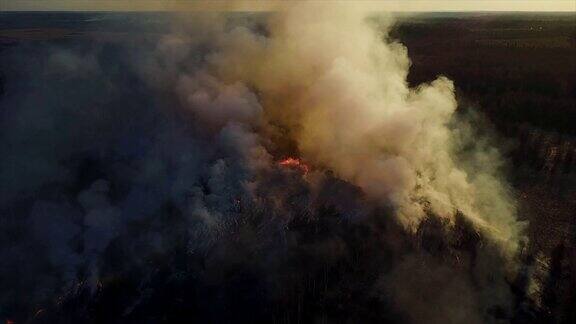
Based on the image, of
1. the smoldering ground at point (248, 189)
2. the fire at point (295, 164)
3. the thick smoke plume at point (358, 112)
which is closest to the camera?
the smoldering ground at point (248, 189)

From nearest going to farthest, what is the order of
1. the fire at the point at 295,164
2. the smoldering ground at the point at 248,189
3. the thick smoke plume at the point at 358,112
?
the smoldering ground at the point at 248,189 → the thick smoke plume at the point at 358,112 → the fire at the point at 295,164

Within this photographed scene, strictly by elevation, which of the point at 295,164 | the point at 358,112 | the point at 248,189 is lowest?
the point at 295,164

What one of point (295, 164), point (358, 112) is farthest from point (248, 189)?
point (358, 112)

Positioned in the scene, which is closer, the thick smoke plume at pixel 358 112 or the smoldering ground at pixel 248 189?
the smoldering ground at pixel 248 189

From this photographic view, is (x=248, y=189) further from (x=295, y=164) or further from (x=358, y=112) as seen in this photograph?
(x=358, y=112)

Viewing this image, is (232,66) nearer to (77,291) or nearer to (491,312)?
(77,291)

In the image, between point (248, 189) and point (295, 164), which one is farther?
point (295, 164)

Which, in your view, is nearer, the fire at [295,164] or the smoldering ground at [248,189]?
the smoldering ground at [248,189]

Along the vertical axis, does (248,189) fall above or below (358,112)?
below
